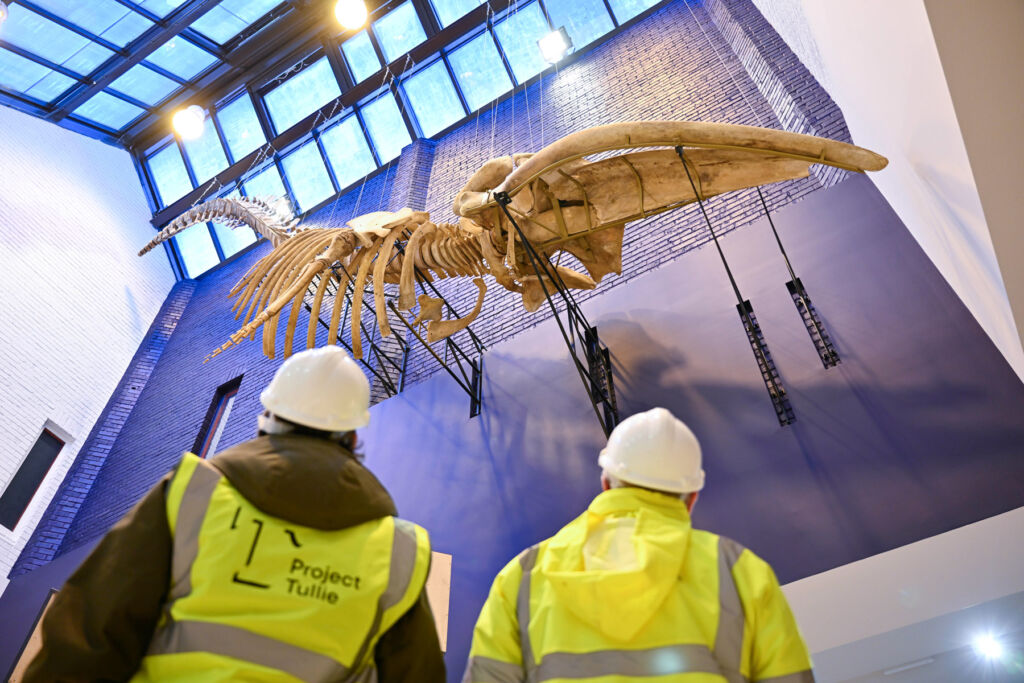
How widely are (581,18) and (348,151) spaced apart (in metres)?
4.00

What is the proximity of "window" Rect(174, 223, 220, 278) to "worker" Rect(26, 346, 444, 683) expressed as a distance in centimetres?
1130

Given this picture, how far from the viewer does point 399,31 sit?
1185 cm

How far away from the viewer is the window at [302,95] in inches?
481

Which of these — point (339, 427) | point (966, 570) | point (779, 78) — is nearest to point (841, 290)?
Answer: point (966, 570)

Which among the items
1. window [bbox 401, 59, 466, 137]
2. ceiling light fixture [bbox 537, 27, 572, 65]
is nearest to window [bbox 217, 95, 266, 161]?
window [bbox 401, 59, 466, 137]

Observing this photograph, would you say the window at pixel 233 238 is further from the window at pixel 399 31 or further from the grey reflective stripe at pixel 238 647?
the grey reflective stripe at pixel 238 647

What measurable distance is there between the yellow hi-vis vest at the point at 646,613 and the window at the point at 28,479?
8.09m

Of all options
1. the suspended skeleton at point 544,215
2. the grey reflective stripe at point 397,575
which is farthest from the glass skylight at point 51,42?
the grey reflective stripe at point 397,575

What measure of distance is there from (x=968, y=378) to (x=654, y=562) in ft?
9.03

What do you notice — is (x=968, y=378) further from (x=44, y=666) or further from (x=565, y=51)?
(x=565, y=51)

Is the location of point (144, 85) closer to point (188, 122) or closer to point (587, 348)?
point (188, 122)

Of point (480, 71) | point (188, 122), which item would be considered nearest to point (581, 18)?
point (480, 71)

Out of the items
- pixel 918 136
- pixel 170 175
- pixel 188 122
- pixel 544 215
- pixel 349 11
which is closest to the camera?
pixel 918 136

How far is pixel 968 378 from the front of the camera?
12.5 ft
